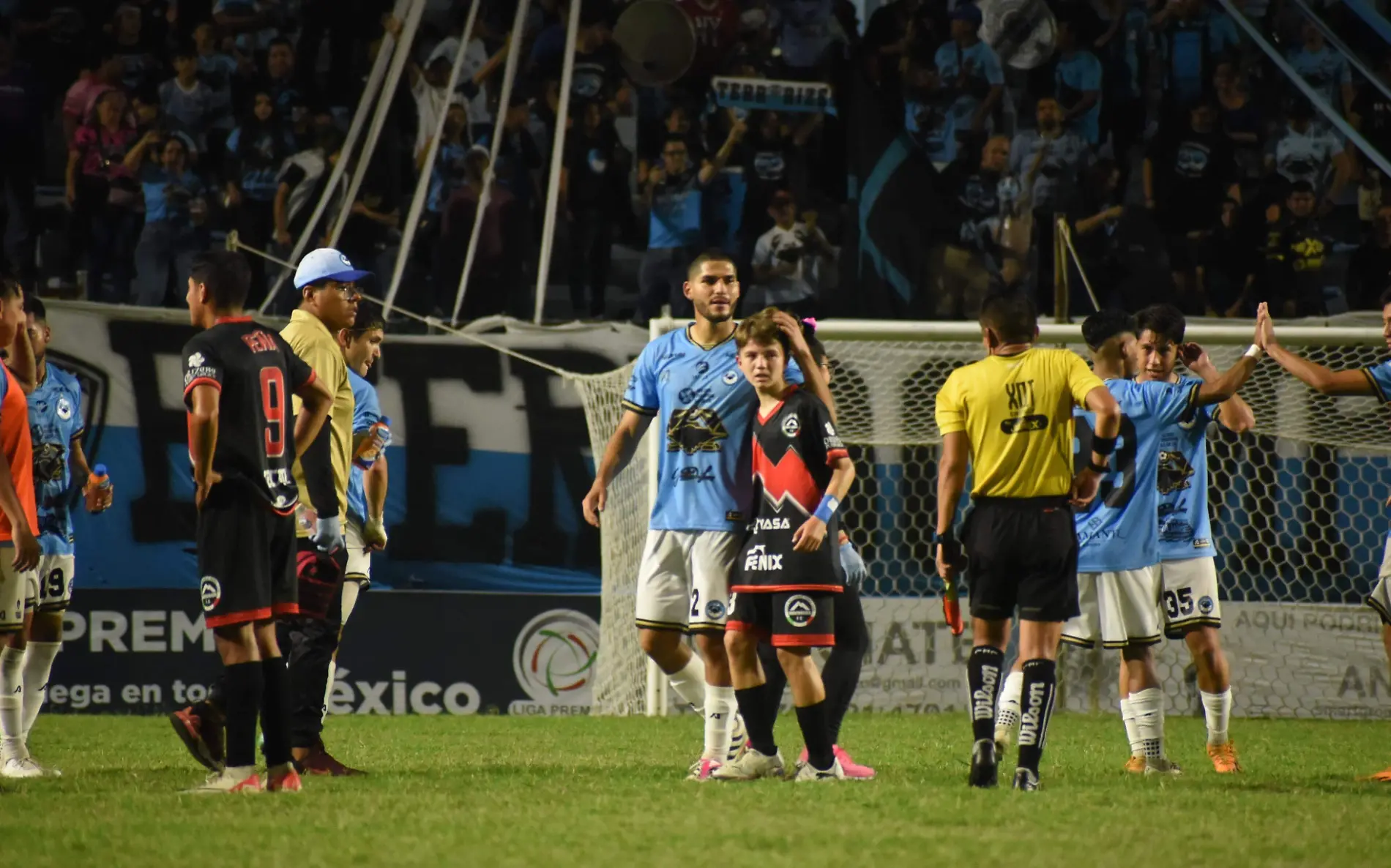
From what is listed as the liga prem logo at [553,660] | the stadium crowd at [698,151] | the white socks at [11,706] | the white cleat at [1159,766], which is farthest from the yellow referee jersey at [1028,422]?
the stadium crowd at [698,151]

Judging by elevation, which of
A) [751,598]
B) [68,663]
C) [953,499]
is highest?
[953,499]

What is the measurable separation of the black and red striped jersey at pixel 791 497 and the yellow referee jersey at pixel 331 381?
1.64 m

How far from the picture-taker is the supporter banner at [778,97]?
1422cm

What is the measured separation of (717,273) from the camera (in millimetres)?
6215

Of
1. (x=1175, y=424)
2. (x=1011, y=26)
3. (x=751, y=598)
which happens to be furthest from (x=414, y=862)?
(x=1011, y=26)

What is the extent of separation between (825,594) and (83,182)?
31.7ft

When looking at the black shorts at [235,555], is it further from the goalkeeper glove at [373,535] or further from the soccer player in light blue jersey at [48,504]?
the soccer player in light blue jersey at [48,504]

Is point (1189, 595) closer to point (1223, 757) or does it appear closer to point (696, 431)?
point (1223, 757)

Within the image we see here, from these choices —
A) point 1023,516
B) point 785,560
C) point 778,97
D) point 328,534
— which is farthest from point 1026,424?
point 778,97

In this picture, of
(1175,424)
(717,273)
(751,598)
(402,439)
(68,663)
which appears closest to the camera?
(751,598)

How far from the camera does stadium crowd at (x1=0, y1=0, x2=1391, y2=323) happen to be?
13.3 meters

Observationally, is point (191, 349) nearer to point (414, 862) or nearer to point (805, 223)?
point (414, 862)

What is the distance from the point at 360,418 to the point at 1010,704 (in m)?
3.15

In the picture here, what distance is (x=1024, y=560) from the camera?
553cm
